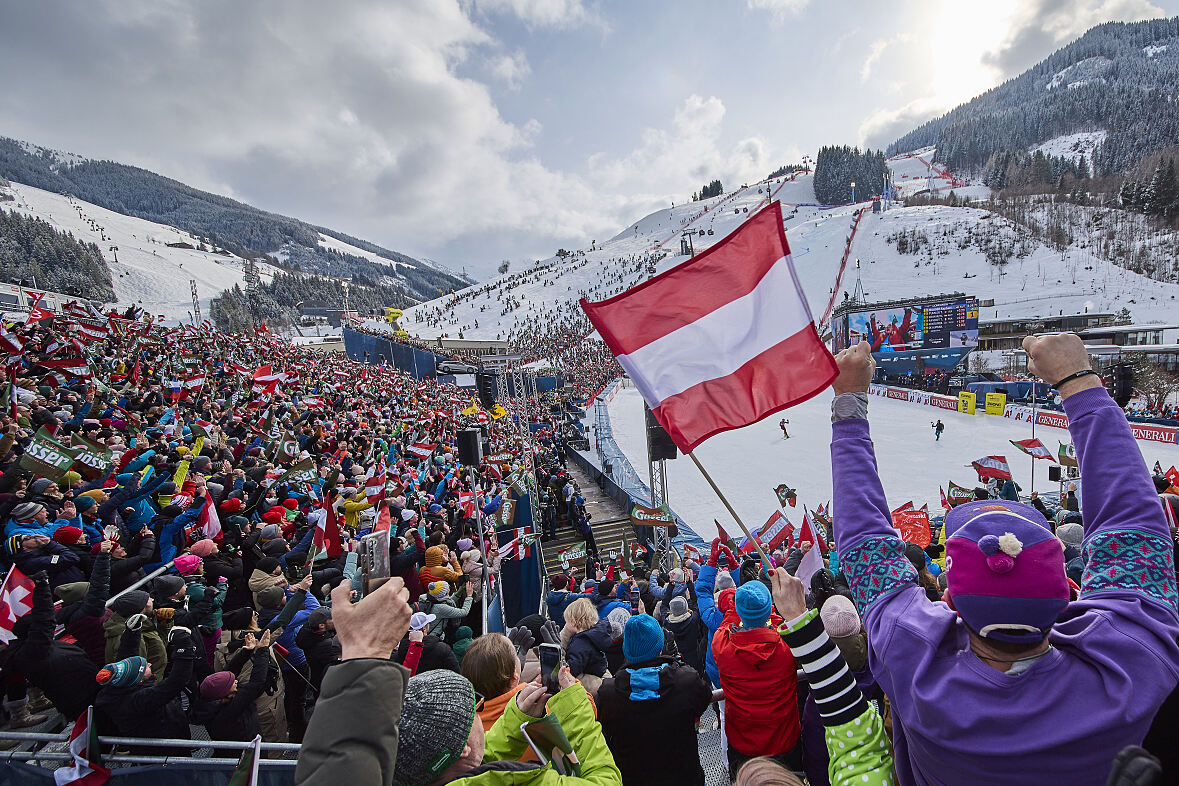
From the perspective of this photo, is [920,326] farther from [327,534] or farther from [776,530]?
[327,534]

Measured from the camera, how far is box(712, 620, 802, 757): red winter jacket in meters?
2.23

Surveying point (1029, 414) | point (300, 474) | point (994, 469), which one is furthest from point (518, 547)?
point (1029, 414)

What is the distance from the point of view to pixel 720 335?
321 cm

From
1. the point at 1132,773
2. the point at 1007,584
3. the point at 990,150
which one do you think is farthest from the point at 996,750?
the point at 990,150

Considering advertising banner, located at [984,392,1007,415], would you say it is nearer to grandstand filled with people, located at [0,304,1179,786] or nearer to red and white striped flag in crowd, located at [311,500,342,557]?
grandstand filled with people, located at [0,304,1179,786]

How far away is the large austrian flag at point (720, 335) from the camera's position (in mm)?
3027

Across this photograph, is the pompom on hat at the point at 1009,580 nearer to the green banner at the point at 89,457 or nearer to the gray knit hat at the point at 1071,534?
the gray knit hat at the point at 1071,534

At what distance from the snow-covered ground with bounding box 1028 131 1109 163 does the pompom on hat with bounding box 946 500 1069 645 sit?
14063 cm

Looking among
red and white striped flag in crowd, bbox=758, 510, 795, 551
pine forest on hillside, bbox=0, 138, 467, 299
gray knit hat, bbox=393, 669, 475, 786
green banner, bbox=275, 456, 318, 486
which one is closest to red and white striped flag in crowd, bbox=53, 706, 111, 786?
gray knit hat, bbox=393, 669, 475, 786

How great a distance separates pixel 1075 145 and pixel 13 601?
159m

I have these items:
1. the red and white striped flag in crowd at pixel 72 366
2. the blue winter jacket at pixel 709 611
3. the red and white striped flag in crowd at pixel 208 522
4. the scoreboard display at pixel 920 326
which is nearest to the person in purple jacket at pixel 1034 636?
the blue winter jacket at pixel 709 611

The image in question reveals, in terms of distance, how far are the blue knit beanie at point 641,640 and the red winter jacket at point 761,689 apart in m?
0.32

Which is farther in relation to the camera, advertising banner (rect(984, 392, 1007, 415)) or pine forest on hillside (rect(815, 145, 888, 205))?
pine forest on hillside (rect(815, 145, 888, 205))

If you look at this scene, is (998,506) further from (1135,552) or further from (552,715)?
(552,715)
